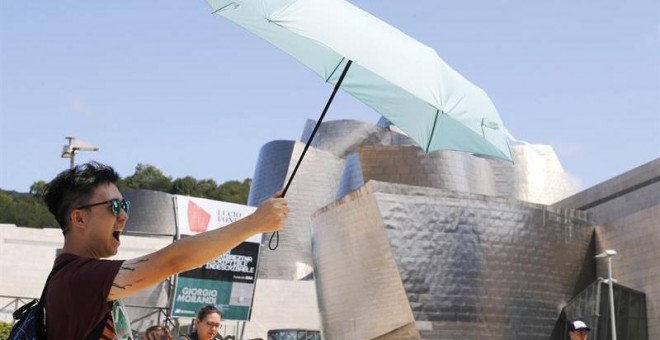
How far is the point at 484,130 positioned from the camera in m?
4.40

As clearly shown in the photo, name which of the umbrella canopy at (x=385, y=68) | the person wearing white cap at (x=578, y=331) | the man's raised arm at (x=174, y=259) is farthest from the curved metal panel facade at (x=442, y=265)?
the man's raised arm at (x=174, y=259)

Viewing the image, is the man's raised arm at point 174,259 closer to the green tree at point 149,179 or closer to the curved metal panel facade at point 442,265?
the curved metal panel facade at point 442,265

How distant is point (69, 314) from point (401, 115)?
261cm

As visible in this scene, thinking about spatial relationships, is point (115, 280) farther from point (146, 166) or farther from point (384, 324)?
point (146, 166)

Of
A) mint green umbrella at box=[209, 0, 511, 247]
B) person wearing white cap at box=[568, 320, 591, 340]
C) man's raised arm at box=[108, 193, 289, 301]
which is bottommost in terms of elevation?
person wearing white cap at box=[568, 320, 591, 340]

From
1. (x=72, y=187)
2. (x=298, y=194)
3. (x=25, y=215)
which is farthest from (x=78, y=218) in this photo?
(x=25, y=215)

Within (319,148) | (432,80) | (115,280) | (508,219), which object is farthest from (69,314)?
(319,148)

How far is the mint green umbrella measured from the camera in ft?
12.5

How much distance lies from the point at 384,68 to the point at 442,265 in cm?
2251

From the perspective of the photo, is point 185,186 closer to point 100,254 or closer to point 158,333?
point 158,333

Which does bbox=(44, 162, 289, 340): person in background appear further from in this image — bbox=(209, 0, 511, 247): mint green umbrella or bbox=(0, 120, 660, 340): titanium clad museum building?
bbox=(0, 120, 660, 340): titanium clad museum building

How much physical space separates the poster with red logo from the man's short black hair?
102 feet

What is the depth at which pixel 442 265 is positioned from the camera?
85.1ft

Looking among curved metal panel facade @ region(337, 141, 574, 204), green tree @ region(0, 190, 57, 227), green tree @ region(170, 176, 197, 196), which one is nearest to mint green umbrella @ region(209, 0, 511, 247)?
curved metal panel facade @ region(337, 141, 574, 204)
